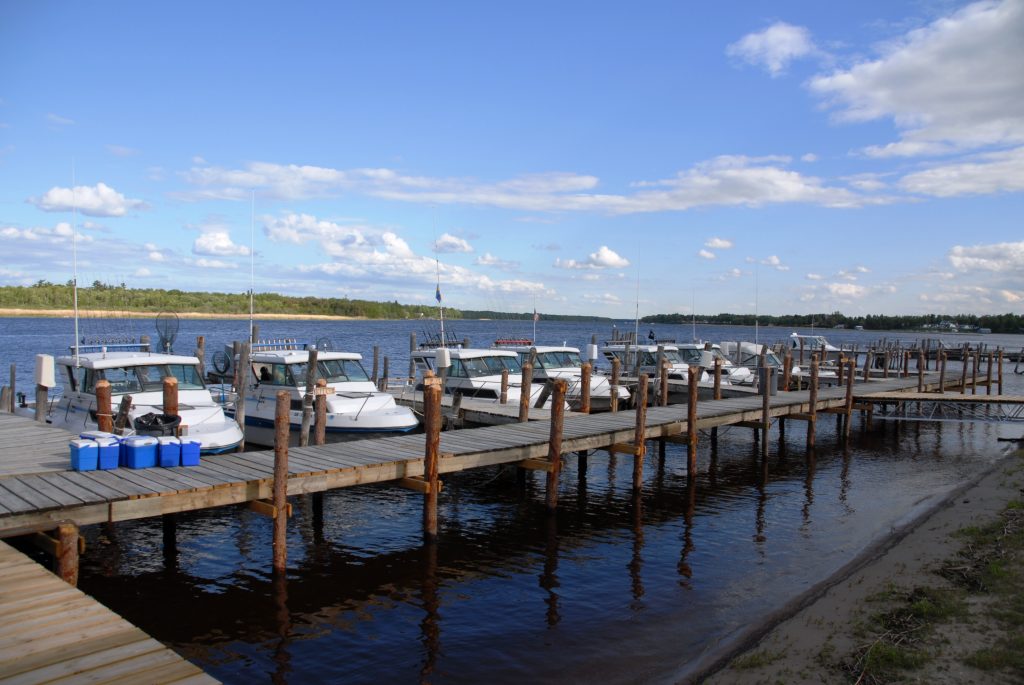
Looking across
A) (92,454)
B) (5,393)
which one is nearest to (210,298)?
(5,393)

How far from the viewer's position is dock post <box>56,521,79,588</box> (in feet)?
27.1

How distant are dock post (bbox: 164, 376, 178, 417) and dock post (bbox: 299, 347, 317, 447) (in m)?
3.21

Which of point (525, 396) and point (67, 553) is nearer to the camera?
point (67, 553)

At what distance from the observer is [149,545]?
42.1ft

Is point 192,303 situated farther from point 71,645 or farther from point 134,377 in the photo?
point 71,645

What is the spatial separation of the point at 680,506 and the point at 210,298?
437 feet

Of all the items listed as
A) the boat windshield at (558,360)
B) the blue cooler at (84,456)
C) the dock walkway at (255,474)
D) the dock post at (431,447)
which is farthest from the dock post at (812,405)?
the blue cooler at (84,456)

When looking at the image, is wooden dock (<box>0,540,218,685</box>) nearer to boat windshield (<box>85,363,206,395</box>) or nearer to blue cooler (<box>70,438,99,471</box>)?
blue cooler (<box>70,438,99,471</box>)

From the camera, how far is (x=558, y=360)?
93.4 feet

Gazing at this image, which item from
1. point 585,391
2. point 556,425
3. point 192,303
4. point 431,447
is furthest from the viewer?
point 192,303

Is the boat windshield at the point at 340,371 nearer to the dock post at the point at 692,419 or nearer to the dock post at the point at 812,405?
the dock post at the point at 692,419

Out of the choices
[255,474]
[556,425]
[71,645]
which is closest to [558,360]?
[556,425]

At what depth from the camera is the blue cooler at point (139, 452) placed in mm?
11023

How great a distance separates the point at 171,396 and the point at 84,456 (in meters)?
2.59
